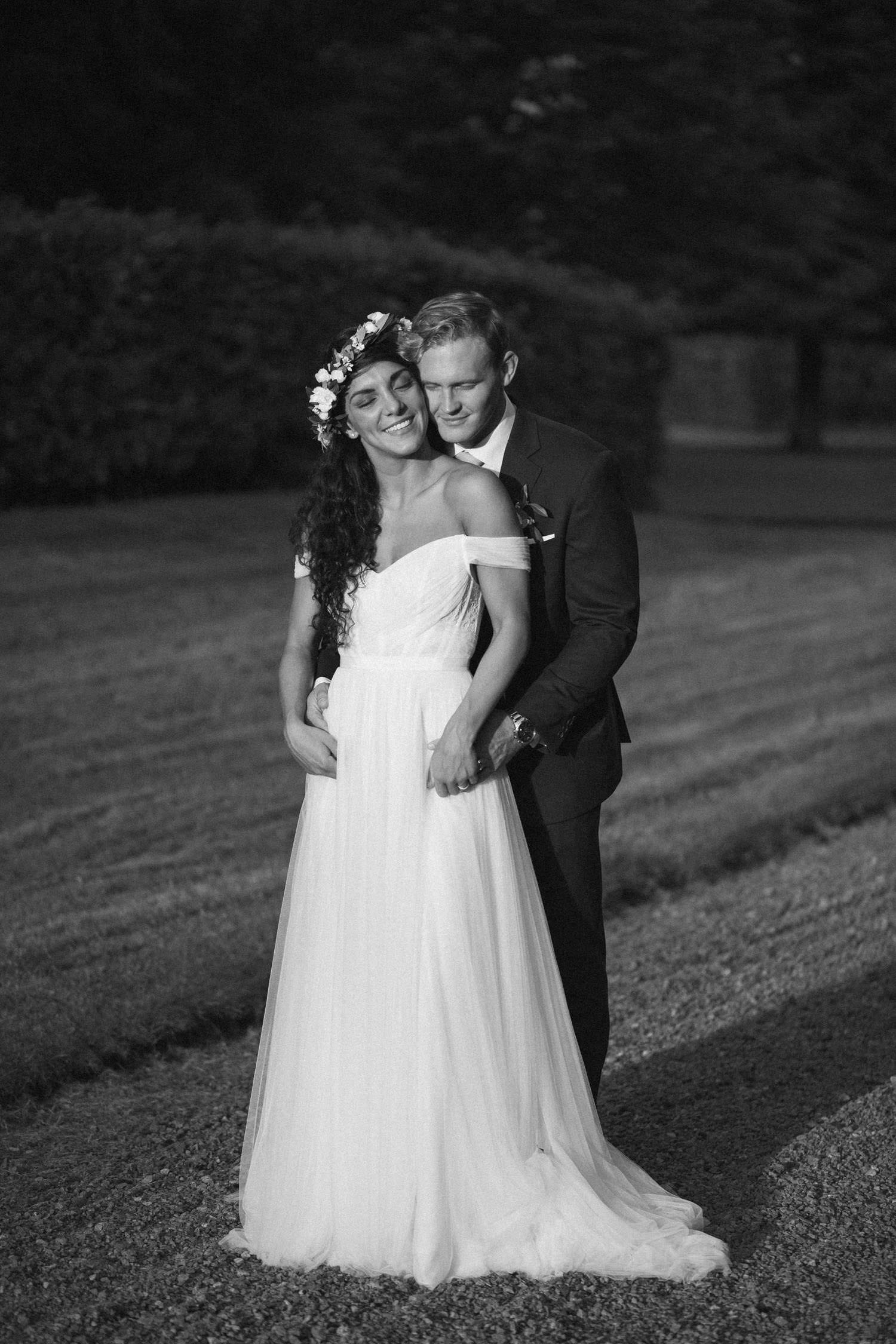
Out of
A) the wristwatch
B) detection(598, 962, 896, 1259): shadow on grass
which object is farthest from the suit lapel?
detection(598, 962, 896, 1259): shadow on grass

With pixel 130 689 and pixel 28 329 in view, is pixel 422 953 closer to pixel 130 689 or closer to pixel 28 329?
pixel 130 689

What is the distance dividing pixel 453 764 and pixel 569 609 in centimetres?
54

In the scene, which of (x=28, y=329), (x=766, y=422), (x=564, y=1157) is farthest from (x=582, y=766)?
(x=766, y=422)

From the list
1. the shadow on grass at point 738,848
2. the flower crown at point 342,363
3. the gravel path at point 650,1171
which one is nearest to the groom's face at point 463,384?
the flower crown at point 342,363

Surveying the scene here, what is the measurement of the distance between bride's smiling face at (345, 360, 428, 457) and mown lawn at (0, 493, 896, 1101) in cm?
228

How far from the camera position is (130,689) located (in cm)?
922

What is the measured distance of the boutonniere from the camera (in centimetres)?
354

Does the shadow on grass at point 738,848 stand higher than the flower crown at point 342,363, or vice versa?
the flower crown at point 342,363

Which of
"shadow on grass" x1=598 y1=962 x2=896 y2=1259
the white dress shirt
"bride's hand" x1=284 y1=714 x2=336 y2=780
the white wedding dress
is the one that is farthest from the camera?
"shadow on grass" x1=598 y1=962 x2=896 y2=1259

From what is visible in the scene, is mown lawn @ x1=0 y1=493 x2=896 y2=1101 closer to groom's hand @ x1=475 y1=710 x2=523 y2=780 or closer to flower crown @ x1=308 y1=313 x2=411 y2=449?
groom's hand @ x1=475 y1=710 x2=523 y2=780

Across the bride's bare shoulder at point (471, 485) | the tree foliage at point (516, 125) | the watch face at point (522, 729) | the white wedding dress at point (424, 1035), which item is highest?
the tree foliage at point (516, 125)

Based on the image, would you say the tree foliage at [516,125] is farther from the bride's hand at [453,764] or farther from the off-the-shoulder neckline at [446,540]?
the bride's hand at [453,764]

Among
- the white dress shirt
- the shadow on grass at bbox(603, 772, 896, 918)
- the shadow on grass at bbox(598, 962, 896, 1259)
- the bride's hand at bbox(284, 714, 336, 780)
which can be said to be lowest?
the shadow on grass at bbox(603, 772, 896, 918)

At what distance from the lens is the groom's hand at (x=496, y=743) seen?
3.42 metres
